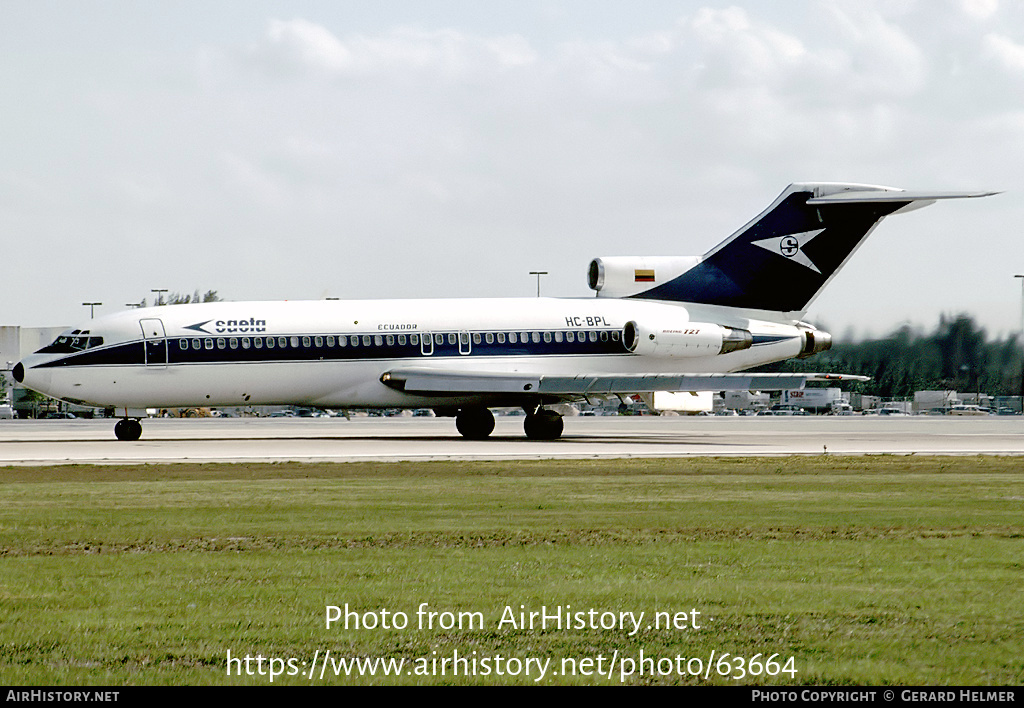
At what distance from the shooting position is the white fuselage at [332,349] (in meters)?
37.5

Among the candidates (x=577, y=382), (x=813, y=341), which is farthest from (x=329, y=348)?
(x=813, y=341)

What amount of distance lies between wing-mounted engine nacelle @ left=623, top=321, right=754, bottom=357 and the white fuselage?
15 cm

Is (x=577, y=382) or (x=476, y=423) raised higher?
(x=577, y=382)

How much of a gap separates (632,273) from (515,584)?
32.4 m

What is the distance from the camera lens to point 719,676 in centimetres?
782

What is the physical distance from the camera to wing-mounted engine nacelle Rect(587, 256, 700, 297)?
42.6 meters

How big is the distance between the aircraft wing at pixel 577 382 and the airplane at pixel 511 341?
4cm

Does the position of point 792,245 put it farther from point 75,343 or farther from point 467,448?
point 75,343

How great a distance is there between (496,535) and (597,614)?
4.97 metres

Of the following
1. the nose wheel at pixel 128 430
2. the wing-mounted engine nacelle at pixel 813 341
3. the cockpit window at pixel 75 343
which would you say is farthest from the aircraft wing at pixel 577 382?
the cockpit window at pixel 75 343

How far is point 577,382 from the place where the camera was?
126 ft

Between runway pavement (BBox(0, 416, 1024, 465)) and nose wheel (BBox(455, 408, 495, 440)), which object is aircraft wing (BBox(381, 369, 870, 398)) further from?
nose wheel (BBox(455, 408, 495, 440))

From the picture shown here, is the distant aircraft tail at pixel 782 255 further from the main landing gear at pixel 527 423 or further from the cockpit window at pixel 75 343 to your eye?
the cockpit window at pixel 75 343
